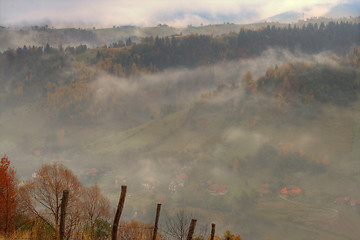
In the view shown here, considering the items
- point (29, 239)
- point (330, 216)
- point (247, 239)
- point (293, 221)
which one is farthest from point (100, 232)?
point (330, 216)

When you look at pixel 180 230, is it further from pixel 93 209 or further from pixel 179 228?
pixel 179 228

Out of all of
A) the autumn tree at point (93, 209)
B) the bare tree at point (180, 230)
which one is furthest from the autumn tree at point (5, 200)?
the bare tree at point (180, 230)

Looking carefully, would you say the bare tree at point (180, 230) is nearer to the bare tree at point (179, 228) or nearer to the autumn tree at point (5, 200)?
the bare tree at point (179, 228)

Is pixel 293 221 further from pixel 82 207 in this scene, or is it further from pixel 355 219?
pixel 82 207

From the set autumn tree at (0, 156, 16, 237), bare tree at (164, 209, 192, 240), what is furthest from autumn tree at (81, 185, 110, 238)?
bare tree at (164, 209, 192, 240)

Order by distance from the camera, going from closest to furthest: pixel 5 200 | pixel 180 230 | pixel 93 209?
pixel 5 200
pixel 180 230
pixel 93 209

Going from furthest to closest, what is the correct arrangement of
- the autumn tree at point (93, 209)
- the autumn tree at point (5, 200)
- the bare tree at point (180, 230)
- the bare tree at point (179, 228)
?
the autumn tree at point (93, 209)
the autumn tree at point (5, 200)
the bare tree at point (180, 230)
the bare tree at point (179, 228)

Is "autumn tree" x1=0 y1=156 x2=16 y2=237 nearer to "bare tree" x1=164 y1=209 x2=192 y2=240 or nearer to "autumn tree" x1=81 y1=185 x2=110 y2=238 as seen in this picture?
"autumn tree" x1=81 y1=185 x2=110 y2=238

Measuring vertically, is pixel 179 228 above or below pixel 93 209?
below

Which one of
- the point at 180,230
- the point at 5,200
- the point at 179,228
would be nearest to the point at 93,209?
the point at 5,200

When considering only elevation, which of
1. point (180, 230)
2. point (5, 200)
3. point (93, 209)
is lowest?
point (180, 230)

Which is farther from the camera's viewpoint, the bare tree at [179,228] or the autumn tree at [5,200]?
the autumn tree at [5,200]

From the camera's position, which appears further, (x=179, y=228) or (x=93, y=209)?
(x=179, y=228)

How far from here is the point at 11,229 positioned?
40156 mm
